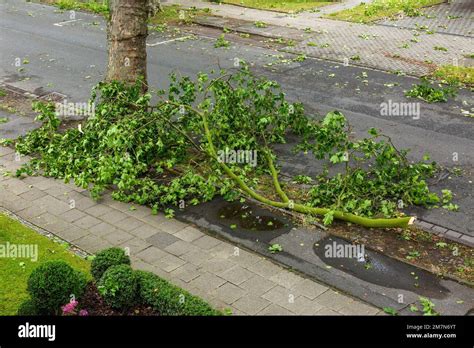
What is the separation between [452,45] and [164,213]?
1376 cm

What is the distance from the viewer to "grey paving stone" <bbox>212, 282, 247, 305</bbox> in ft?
29.7

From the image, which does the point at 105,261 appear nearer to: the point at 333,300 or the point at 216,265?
the point at 216,265

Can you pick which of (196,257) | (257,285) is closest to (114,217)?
(196,257)

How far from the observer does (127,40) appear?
13.9m

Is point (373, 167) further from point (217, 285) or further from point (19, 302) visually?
point (19, 302)

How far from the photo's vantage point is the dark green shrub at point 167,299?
7863 millimetres

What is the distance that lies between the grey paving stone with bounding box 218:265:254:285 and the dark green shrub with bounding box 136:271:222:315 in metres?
1.37

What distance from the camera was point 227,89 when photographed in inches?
520

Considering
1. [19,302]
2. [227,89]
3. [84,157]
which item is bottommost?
[19,302]

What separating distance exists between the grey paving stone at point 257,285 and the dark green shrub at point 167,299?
3.96ft

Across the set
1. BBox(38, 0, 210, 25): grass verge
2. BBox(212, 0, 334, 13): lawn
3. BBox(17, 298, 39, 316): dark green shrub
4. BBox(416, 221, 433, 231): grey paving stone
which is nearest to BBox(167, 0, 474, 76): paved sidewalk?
BBox(212, 0, 334, 13): lawn

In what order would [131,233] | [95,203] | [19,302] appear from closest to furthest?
[19,302], [131,233], [95,203]

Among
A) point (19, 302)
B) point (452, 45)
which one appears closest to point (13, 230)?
point (19, 302)

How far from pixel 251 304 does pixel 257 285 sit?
50 cm
